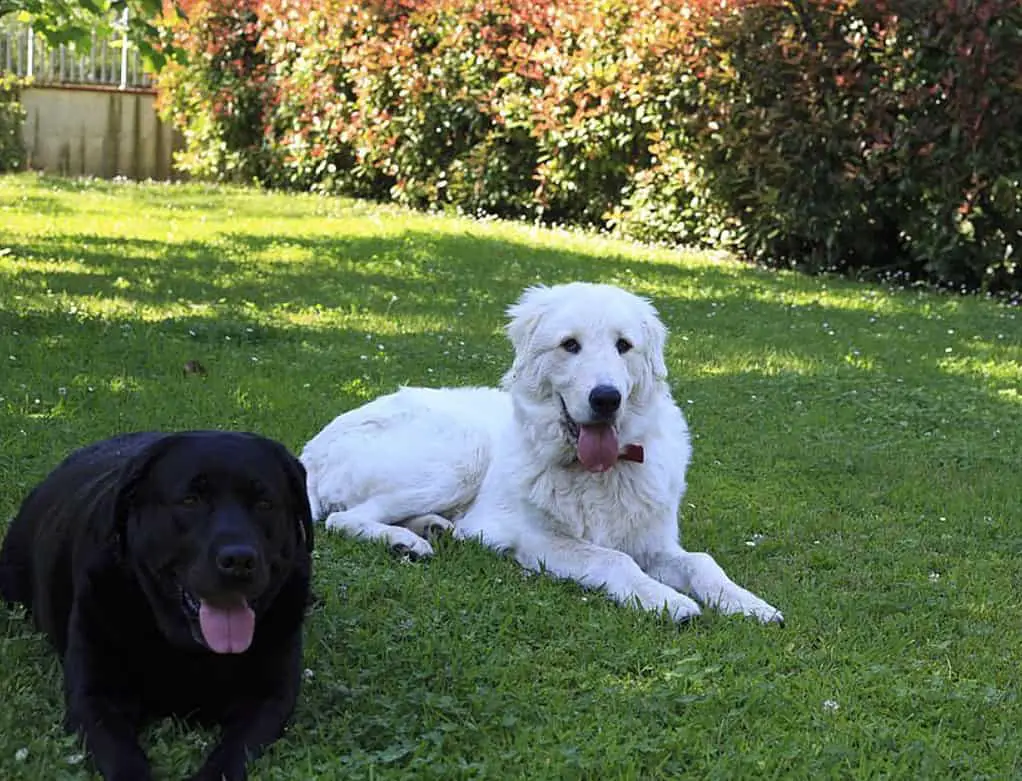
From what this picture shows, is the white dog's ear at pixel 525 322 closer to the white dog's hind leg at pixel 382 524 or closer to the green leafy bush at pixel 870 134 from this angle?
the white dog's hind leg at pixel 382 524

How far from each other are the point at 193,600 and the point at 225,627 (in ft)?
0.33

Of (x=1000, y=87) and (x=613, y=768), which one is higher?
(x=1000, y=87)

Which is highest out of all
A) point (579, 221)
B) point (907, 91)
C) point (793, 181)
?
point (907, 91)

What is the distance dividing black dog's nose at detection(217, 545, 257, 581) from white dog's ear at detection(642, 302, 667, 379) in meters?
2.17

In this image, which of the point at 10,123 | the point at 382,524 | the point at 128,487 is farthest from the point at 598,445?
the point at 10,123

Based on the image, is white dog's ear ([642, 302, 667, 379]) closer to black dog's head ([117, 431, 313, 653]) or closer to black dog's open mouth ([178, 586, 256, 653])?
black dog's head ([117, 431, 313, 653])

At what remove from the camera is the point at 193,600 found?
316cm

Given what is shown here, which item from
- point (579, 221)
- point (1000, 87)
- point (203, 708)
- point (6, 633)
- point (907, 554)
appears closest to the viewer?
point (203, 708)

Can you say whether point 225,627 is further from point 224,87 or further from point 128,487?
point 224,87

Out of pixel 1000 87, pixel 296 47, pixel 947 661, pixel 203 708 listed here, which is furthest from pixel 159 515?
pixel 296 47

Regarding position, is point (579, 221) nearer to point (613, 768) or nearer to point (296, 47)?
point (296, 47)

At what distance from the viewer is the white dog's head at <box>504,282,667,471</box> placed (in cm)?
474

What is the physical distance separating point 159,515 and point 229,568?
0.27m

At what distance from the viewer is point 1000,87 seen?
11828 millimetres
